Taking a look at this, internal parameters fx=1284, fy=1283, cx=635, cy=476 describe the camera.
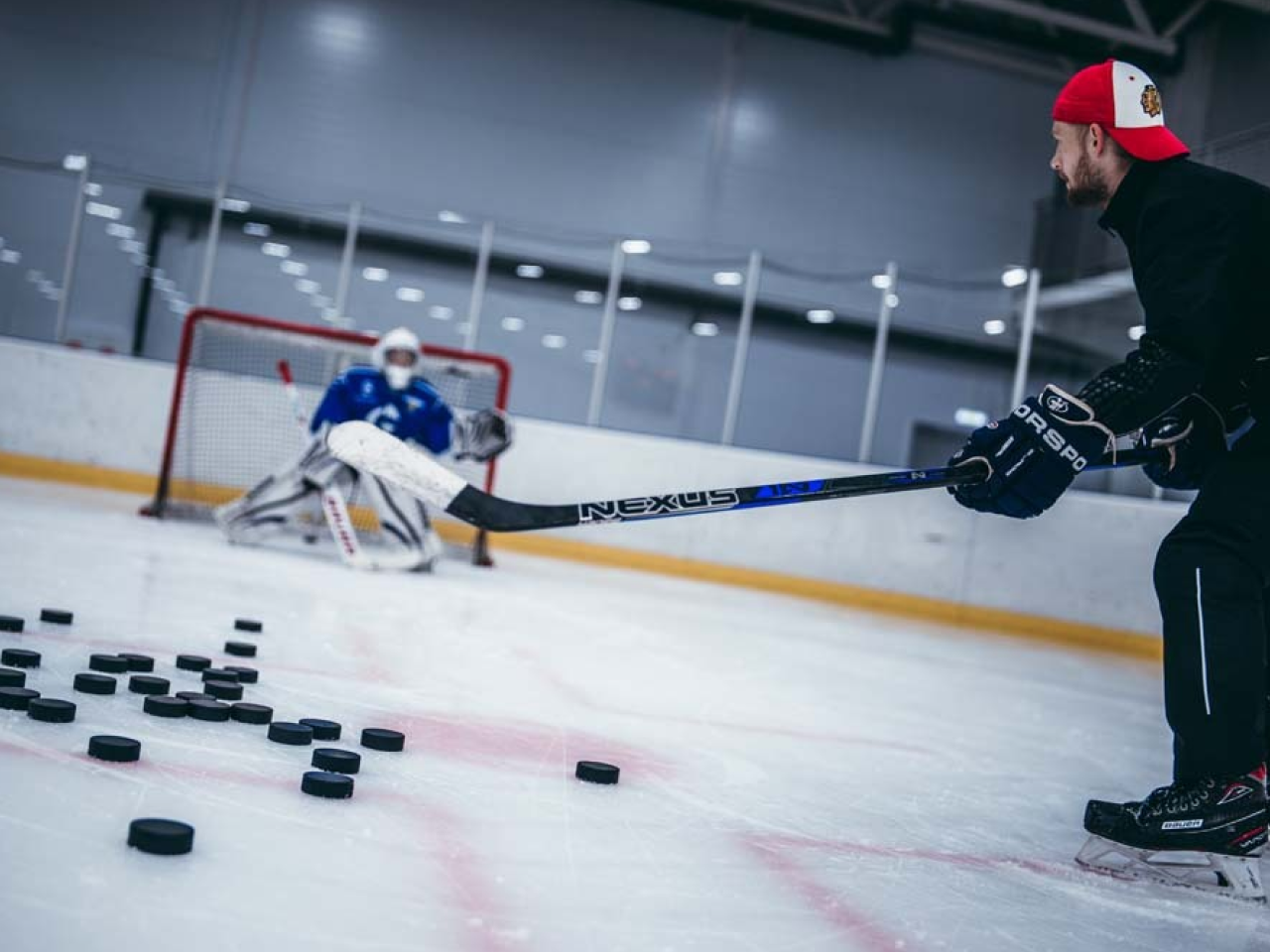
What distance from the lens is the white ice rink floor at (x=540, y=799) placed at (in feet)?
4.53

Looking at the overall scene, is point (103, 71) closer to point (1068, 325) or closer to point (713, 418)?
point (713, 418)

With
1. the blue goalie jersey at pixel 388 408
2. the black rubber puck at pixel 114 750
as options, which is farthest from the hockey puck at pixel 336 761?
the blue goalie jersey at pixel 388 408

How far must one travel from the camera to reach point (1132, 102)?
6.77 feet

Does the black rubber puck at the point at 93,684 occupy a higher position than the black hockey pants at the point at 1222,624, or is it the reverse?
the black hockey pants at the point at 1222,624

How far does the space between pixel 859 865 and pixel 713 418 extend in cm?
728

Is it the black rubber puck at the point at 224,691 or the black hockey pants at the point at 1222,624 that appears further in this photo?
the black rubber puck at the point at 224,691

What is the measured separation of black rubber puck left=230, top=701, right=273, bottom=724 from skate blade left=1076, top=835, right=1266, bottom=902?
138cm

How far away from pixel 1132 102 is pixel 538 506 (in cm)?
115

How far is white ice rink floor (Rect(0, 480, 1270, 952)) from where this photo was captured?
54.4 inches

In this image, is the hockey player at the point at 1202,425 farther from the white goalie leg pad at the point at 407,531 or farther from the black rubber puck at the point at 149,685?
the white goalie leg pad at the point at 407,531

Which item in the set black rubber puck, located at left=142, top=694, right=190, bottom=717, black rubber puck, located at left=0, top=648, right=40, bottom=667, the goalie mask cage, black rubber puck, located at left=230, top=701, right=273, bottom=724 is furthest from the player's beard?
the goalie mask cage

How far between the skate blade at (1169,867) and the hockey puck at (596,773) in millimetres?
782

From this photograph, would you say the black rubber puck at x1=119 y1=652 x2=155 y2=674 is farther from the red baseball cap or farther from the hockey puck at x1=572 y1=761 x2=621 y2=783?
the red baseball cap

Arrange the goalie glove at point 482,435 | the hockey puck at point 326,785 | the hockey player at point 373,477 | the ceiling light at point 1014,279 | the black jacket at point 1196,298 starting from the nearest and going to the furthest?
the hockey puck at point 326,785, the black jacket at point 1196,298, the goalie glove at point 482,435, the hockey player at point 373,477, the ceiling light at point 1014,279
